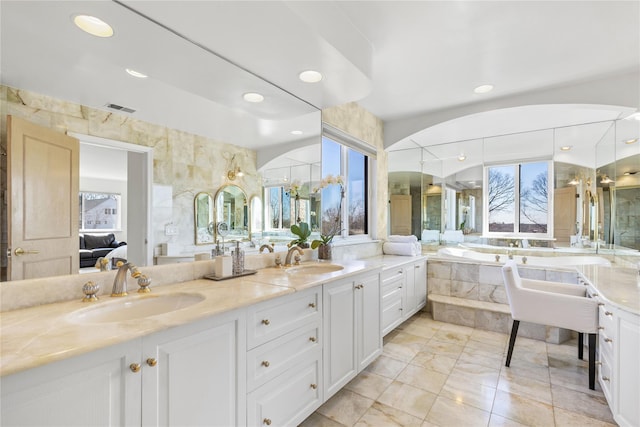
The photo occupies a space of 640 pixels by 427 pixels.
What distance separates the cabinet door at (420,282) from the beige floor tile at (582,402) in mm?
1602

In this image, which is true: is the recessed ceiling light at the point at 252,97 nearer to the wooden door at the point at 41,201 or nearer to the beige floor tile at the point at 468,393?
the wooden door at the point at 41,201

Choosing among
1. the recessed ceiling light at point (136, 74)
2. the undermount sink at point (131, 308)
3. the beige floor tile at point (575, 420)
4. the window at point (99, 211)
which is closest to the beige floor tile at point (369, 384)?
the beige floor tile at point (575, 420)

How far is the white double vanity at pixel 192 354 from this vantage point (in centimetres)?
84

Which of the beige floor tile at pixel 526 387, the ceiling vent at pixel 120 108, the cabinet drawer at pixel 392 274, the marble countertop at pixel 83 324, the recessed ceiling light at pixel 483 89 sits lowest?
the beige floor tile at pixel 526 387

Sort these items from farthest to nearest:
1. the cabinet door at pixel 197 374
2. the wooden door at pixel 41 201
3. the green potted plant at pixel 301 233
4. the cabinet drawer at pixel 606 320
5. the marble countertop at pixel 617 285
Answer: the green potted plant at pixel 301 233 < the cabinet drawer at pixel 606 320 < the marble countertop at pixel 617 285 < the wooden door at pixel 41 201 < the cabinet door at pixel 197 374

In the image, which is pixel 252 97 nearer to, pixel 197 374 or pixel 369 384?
pixel 197 374

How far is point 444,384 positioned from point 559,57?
9.23 feet

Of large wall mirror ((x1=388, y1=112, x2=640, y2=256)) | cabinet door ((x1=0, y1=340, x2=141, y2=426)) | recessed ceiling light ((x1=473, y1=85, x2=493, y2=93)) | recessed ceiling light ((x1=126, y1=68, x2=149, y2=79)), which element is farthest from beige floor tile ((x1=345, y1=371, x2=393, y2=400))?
recessed ceiling light ((x1=473, y1=85, x2=493, y2=93))

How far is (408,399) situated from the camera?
2.05m

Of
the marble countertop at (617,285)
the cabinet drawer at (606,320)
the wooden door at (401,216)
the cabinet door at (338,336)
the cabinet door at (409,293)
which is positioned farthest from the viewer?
the wooden door at (401,216)

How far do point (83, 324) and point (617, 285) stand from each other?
3100 millimetres

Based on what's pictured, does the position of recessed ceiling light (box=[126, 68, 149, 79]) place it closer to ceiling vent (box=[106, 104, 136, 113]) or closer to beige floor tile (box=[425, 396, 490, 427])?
ceiling vent (box=[106, 104, 136, 113])

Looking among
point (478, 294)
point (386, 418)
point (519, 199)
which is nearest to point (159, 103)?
point (386, 418)

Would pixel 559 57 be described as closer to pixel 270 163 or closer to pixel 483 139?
pixel 483 139
